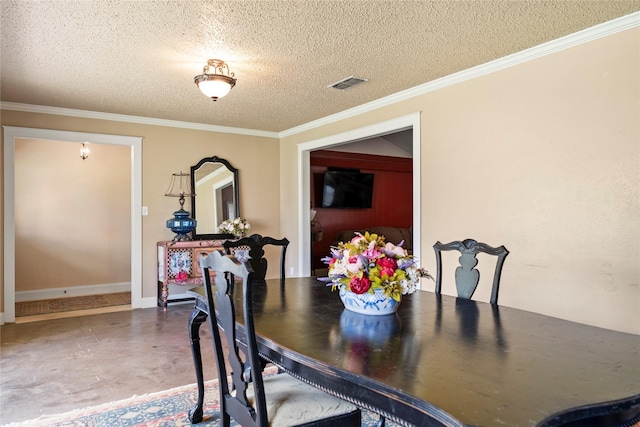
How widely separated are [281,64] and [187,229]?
2827 mm

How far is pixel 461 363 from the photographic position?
128 centimetres

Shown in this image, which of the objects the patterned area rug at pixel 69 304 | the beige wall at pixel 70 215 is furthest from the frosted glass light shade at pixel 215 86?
the beige wall at pixel 70 215

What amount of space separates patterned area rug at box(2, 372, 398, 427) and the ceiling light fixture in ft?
7.49

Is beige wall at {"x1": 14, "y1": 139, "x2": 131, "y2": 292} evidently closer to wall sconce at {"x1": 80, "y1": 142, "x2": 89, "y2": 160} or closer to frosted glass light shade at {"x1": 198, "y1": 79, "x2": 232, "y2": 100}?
wall sconce at {"x1": 80, "y1": 142, "x2": 89, "y2": 160}

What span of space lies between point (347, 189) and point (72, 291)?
4768mm

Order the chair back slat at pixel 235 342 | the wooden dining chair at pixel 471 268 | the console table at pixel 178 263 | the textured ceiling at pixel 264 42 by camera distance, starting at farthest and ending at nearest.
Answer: the console table at pixel 178 263, the textured ceiling at pixel 264 42, the wooden dining chair at pixel 471 268, the chair back slat at pixel 235 342

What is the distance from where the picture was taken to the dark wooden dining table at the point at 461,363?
3.34 feet

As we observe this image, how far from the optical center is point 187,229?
211 inches

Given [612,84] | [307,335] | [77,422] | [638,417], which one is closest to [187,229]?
[77,422]

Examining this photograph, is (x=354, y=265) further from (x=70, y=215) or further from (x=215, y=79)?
(x=70, y=215)

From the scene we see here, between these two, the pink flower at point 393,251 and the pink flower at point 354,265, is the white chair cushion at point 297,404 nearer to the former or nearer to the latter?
the pink flower at point 354,265

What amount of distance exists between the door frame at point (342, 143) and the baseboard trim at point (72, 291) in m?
2.92

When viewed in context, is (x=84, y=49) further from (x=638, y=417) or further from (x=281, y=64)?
(x=638, y=417)

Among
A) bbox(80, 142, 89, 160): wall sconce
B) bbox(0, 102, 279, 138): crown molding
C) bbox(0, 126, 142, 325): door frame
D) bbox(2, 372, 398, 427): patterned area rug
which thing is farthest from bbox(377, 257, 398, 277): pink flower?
bbox(80, 142, 89, 160): wall sconce
